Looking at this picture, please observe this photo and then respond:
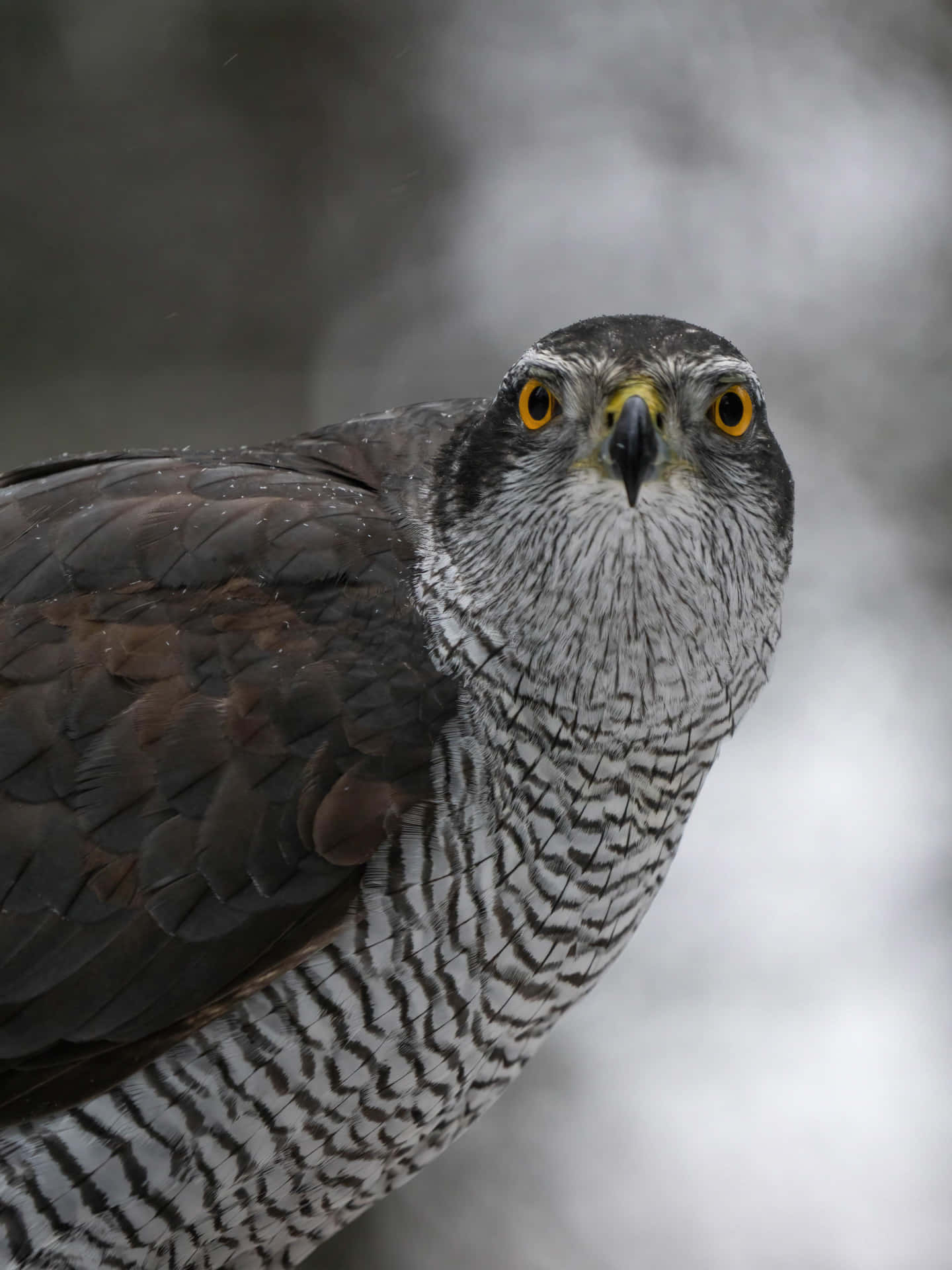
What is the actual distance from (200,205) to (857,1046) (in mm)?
4306

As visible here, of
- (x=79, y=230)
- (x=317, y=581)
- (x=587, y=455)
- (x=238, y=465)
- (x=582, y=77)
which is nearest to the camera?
(x=587, y=455)

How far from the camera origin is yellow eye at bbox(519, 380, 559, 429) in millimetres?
2088

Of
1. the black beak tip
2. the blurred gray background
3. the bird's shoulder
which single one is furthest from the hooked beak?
the blurred gray background

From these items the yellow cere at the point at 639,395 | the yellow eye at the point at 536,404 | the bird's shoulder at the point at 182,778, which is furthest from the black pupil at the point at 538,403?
the bird's shoulder at the point at 182,778

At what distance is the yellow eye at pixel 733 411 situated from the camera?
→ 2.09 metres

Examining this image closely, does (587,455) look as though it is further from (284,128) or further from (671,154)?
(671,154)

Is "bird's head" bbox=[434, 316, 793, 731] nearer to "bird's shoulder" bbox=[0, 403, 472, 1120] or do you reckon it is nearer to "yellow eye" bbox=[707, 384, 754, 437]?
"yellow eye" bbox=[707, 384, 754, 437]

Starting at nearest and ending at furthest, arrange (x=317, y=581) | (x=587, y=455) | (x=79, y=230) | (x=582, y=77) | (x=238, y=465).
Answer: (x=587, y=455)
(x=317, y=581)
(x=238, y=465)
(x=79, y=230)
(x=582, y=77)

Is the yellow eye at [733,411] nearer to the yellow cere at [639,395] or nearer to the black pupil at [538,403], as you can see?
the yellow cere at [639,395]

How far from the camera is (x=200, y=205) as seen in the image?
4.54 meters

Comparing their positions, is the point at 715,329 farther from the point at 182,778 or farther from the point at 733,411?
the point at 182,778

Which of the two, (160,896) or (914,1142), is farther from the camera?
(914,1142)

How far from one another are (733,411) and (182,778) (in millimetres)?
1065

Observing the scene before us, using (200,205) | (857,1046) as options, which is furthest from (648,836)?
(857,1046)
